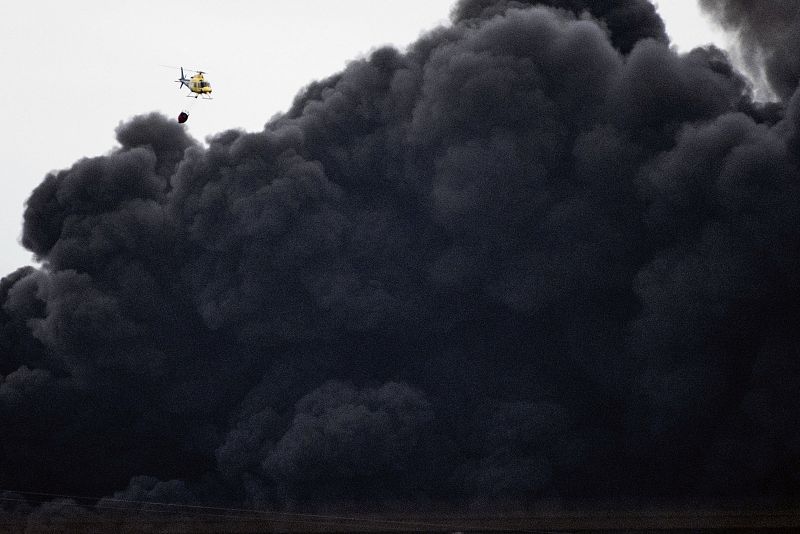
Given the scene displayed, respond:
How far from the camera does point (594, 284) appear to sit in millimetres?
59719

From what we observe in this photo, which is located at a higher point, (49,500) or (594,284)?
(594,284)

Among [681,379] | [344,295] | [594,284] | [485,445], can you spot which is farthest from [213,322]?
[681,379]

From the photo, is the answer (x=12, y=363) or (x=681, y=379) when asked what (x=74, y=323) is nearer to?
(x=12, y=363)

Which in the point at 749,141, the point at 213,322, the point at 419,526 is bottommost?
the point at 419,526

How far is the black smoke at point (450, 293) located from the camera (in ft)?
180

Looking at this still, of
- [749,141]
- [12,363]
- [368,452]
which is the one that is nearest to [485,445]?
[368,452]

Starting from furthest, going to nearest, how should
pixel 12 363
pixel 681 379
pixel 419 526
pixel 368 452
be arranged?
1. pixel 12 363
2. pixel 368 452
3. pixel 681 379
4. pixel 419 526

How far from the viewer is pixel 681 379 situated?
54.2m

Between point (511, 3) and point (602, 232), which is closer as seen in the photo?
point (602, 232)

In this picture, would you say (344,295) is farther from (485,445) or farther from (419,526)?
(419,526)

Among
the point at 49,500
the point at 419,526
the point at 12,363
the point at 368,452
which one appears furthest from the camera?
the point at 12,363

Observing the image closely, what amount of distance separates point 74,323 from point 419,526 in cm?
2896

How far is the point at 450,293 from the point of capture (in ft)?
210

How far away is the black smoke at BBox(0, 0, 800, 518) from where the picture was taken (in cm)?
5497
